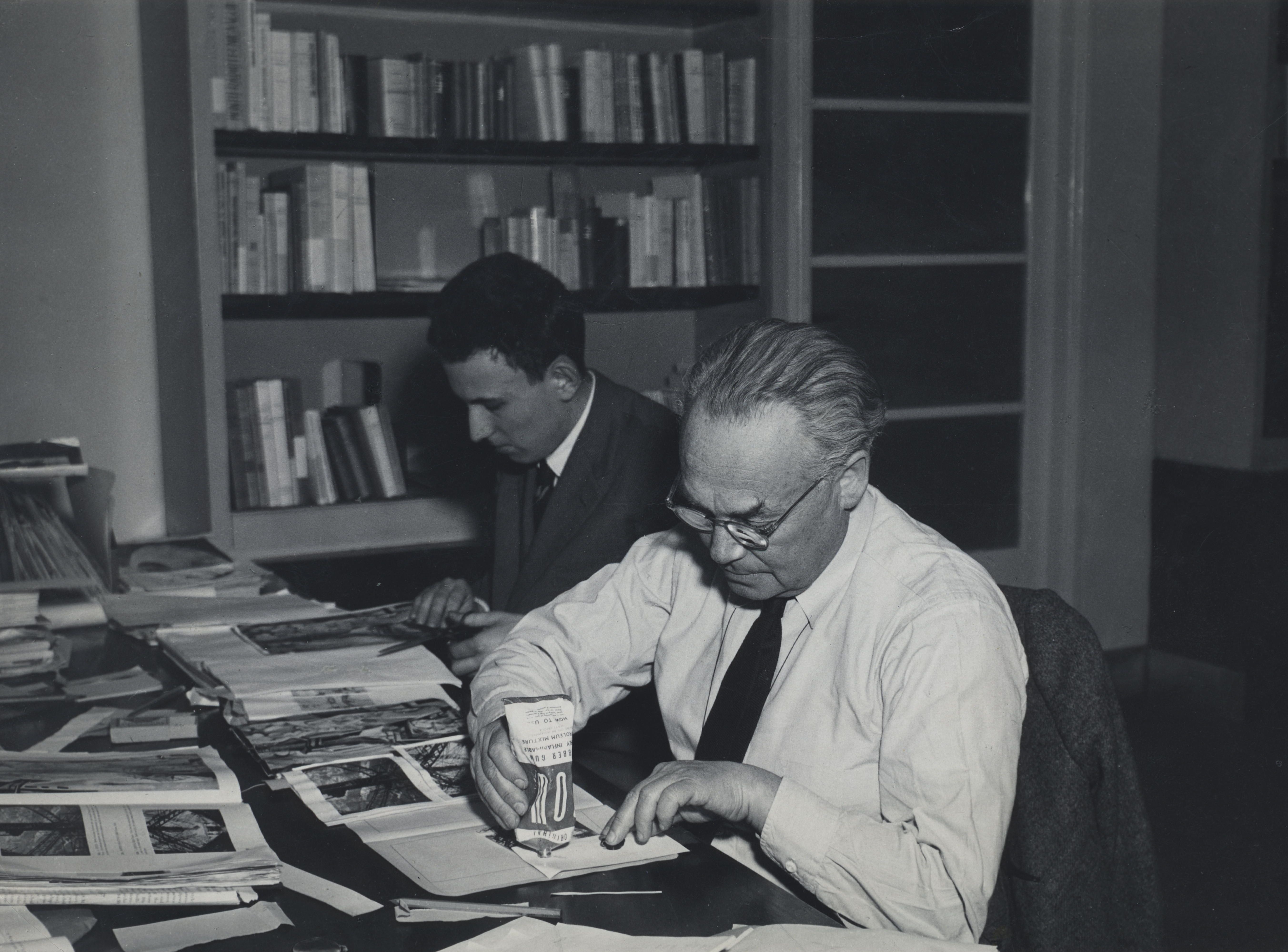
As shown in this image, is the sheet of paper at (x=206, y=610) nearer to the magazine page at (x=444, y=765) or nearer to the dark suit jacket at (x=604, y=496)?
the dark suit jacket at (x=604, y=496)

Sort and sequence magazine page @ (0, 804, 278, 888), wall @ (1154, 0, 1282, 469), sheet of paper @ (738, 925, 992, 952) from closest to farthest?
sheet of paper @ (738, 925, 992, 952) → magazine page @ (0, 804, 278, 888) → wall @ (1154, 0, 1282, 469)

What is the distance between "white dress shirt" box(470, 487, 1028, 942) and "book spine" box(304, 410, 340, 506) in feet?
5.84

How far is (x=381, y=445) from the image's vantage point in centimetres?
335

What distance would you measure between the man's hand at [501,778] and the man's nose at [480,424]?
1046mm

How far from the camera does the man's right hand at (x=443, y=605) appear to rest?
208cm

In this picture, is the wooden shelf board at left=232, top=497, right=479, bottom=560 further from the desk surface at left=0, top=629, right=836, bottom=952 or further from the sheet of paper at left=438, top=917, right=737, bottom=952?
the sheet of paper at left=438, top=917, right=737, bottom=952

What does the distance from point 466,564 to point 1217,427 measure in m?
2.41

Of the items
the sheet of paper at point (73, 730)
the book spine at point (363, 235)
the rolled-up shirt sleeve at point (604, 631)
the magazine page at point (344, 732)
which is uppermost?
the book spine at point (363, 235)

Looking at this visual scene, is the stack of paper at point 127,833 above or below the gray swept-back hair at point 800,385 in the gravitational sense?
below

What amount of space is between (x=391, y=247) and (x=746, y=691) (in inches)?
93.4

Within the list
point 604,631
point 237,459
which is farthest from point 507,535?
point 237,459

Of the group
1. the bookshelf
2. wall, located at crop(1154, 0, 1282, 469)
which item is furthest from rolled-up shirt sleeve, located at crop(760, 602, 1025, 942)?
wall, located at crop(1154, 0, 1282, 469)

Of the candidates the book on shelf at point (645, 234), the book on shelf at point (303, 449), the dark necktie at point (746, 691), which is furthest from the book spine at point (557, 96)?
the dark necktie at point (746, 691)

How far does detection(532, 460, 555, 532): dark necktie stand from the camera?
2.43 metres
